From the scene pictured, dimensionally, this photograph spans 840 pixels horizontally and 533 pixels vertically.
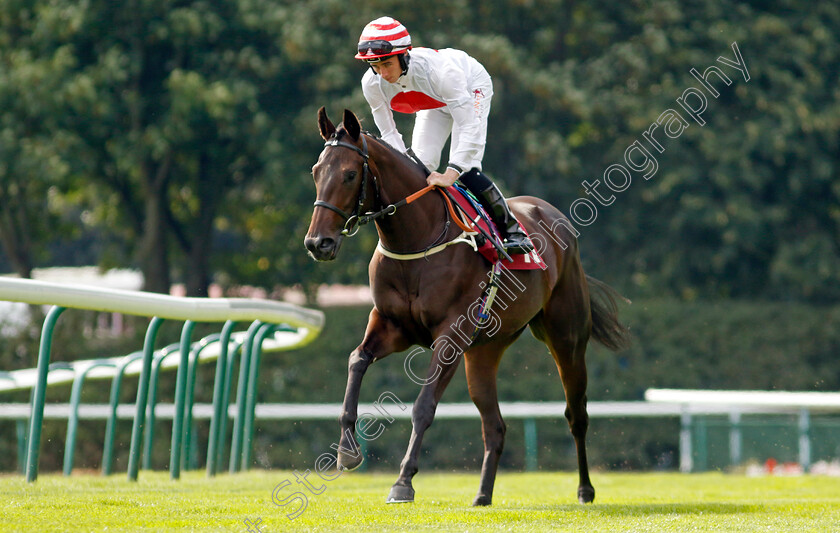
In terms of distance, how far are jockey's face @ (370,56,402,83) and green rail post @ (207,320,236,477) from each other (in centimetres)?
245

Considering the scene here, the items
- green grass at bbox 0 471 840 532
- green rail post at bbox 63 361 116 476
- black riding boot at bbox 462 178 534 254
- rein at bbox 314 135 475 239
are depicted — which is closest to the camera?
green grass at bbox 0 471 840 532

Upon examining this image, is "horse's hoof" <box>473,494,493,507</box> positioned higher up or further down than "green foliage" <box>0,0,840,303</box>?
further down

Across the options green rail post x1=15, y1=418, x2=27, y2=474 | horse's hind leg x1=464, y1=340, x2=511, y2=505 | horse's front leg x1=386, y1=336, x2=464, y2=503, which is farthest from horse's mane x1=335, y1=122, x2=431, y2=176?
green rail post x1=15, y1=418, x2=27, y2=474

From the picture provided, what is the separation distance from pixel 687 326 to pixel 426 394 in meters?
11.8

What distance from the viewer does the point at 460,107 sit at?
5.71m

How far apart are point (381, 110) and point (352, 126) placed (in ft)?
2.20

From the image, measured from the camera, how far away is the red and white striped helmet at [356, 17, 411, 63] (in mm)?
5449

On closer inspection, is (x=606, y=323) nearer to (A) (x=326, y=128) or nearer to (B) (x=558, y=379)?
(A) (x=326, y=128)

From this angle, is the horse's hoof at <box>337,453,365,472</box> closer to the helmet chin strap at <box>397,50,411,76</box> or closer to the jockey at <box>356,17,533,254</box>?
the jockey at <box>356,17,533,254</box>

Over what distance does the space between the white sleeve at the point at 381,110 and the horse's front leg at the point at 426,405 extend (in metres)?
1.15

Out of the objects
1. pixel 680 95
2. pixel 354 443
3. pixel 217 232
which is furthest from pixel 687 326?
pixel 354 443

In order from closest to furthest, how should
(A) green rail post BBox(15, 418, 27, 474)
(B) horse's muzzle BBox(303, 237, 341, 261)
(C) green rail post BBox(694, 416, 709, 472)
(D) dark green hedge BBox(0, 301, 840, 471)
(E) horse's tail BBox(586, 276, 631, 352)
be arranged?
1. (B) horse's muzzle BBox(303, 237, 341, 261)
2. (E) horse's tail BBox(586, 276, 631, 352)
3. (A) green rail post BBox(15, 418, 27, 474)
4. (C) green rail post BBox(694, 416, 709, 472)
5. (D) dark green hedge BBox(0, 301, 840, 471)

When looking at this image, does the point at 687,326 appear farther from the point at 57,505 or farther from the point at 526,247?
the point at 57,505

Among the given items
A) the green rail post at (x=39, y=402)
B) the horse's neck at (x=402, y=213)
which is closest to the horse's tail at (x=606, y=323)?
the horse's neck at (x=402, y=213)
